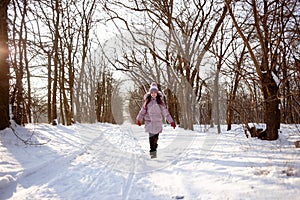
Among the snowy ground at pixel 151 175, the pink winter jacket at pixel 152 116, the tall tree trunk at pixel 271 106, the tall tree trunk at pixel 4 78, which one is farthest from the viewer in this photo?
the tall tree trunk at pixel 4 78

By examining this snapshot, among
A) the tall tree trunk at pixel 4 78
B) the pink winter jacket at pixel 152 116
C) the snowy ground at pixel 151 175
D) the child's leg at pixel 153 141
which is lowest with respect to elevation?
the snowy ground at pixel 151 175

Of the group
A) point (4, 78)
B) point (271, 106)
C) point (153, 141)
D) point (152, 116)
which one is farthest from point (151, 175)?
point (4, 78)

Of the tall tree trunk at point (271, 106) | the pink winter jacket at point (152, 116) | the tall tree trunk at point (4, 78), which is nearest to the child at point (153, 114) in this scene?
the pink winter jacket at point (152, 116)

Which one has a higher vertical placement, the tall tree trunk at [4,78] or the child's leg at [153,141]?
the tall tree trunk at [4,78]

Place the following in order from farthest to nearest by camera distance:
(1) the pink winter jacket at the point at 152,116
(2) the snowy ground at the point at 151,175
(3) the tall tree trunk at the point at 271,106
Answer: (3) the tall tree trunk at the point at 271,106 → (1) the pink winter jacket at the point at 152,116 → (2) the snowy ground at the point at 151,175

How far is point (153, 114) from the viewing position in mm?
6656

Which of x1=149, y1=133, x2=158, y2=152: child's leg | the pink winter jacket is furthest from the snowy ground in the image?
the pink winter jacket

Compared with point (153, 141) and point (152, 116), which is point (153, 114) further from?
point (153, 141)

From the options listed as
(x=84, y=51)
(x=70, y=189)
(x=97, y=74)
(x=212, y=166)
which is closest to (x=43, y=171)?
(x=70, y=189)

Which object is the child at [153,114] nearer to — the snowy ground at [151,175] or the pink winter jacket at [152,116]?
the pink winter jacket at [152,116]

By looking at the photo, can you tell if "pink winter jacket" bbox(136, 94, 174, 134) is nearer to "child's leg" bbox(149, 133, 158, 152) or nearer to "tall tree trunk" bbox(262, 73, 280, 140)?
"child's leg" bbox(149, 133, 158, 152)

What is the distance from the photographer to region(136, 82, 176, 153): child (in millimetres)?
6570

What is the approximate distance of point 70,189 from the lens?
4.09 m

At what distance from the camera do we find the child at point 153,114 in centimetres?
657
